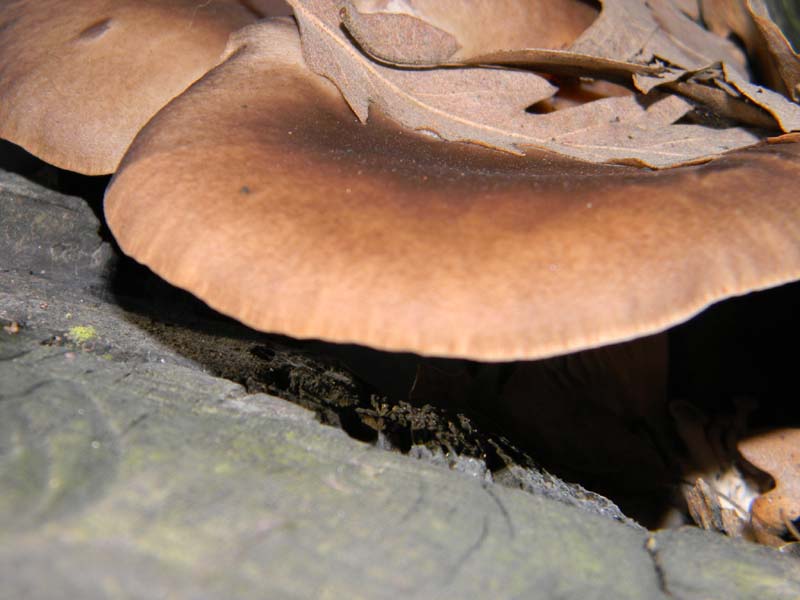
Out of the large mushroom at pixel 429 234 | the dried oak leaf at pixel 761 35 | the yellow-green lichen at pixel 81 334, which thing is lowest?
the yellow-green lichen at pixel 81 334

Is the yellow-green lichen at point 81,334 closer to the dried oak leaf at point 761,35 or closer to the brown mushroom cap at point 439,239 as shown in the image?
the brown mushroom cap at point 439,239

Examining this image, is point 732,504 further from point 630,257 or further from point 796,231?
point 630,257

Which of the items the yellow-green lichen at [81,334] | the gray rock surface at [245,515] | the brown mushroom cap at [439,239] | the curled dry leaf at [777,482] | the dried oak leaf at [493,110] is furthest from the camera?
the curled dry leaf at [777,482]

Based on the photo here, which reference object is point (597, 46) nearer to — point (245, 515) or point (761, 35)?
point (761, 35)

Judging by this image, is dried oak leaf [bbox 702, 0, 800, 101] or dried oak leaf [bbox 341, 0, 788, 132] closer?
dried oak leaf [bbox 341, 0, 788, 132]

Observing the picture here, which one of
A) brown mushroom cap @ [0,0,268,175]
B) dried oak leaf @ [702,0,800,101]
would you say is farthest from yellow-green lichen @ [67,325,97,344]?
dried oak leaf @ [702,0,800,101]

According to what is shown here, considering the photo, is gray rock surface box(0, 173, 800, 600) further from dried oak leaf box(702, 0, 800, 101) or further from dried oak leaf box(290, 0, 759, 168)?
dried oak leaf box(702, 0, 800, 101)

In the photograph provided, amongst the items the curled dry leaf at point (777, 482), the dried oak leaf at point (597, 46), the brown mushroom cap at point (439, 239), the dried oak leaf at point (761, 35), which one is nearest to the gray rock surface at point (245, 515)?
the brown mushroom cap at point (439, 239)
